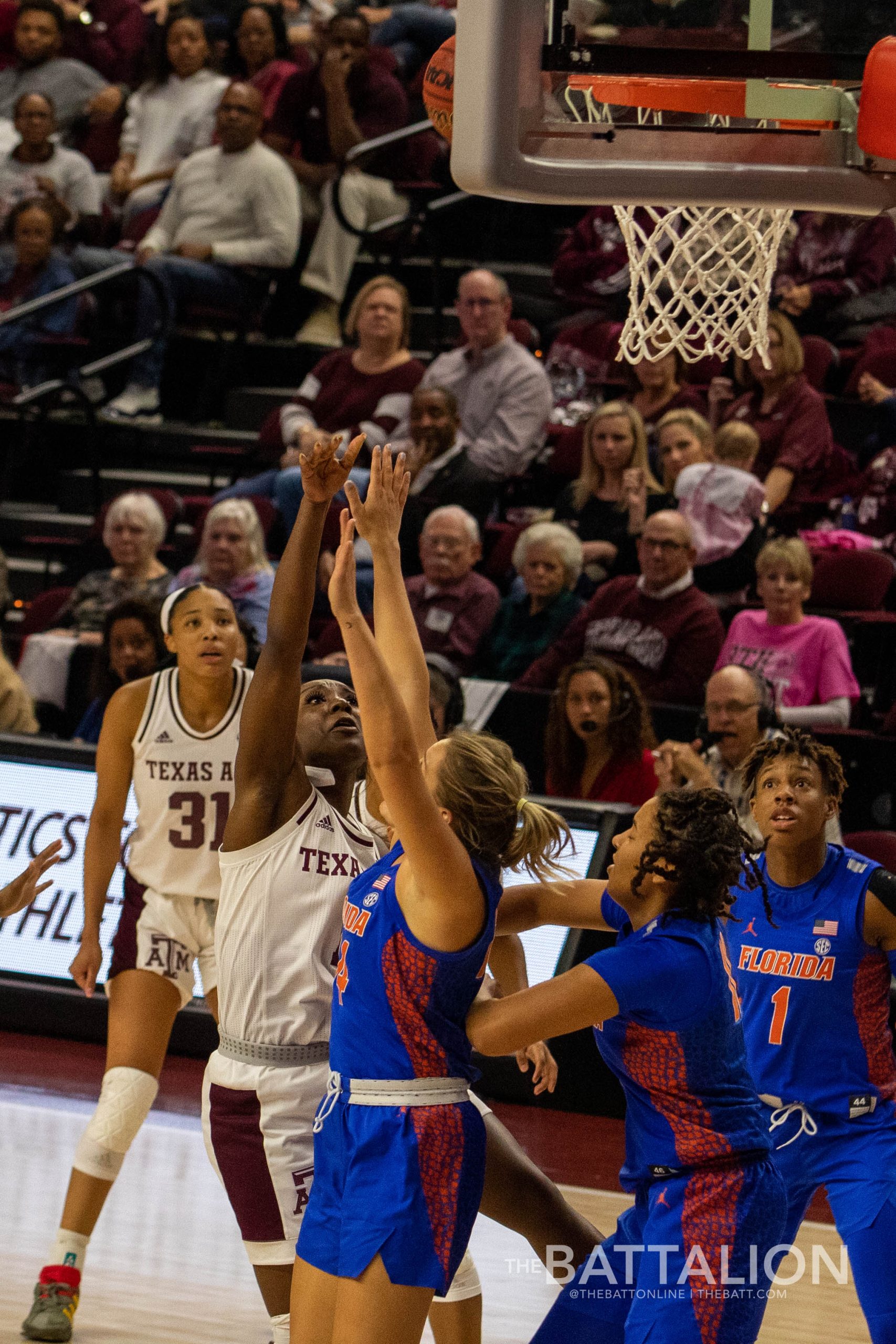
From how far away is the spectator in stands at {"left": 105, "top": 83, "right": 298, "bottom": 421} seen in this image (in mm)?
10250

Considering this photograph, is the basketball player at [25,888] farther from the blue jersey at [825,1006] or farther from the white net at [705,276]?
the white net at [705,276]

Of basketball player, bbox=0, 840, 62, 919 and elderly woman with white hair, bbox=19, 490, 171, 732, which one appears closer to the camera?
basketball player, bbox=0, 840, 62, 919

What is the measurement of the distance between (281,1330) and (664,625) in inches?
160

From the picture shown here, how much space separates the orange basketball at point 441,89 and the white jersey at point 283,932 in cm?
184

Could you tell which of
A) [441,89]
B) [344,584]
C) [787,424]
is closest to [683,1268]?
[344,584]

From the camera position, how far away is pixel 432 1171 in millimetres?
3092

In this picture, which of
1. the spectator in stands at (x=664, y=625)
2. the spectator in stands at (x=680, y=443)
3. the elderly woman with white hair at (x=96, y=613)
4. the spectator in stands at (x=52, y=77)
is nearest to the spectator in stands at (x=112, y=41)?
the spectator in stands at (x=52, y=77)

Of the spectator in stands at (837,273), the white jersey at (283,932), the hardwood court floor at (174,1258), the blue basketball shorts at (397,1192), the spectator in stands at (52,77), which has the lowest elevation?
the hardwood court floor at (174,1258)

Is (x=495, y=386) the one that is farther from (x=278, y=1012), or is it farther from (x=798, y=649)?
(x=278, y=1012)

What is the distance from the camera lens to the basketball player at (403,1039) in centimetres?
302

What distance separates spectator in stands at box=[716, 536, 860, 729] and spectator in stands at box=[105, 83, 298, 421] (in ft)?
15.0

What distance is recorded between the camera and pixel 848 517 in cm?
820

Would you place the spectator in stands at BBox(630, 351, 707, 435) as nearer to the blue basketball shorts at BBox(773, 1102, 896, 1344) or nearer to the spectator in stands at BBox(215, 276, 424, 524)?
the spectator in stands at BBox(215, 276, 424, 524)

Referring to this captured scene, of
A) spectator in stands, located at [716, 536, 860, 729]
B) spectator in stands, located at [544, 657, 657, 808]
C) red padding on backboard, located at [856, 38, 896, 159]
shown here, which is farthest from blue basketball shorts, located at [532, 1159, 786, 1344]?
spectator in stands, located at [716, 536, 860, 729]
